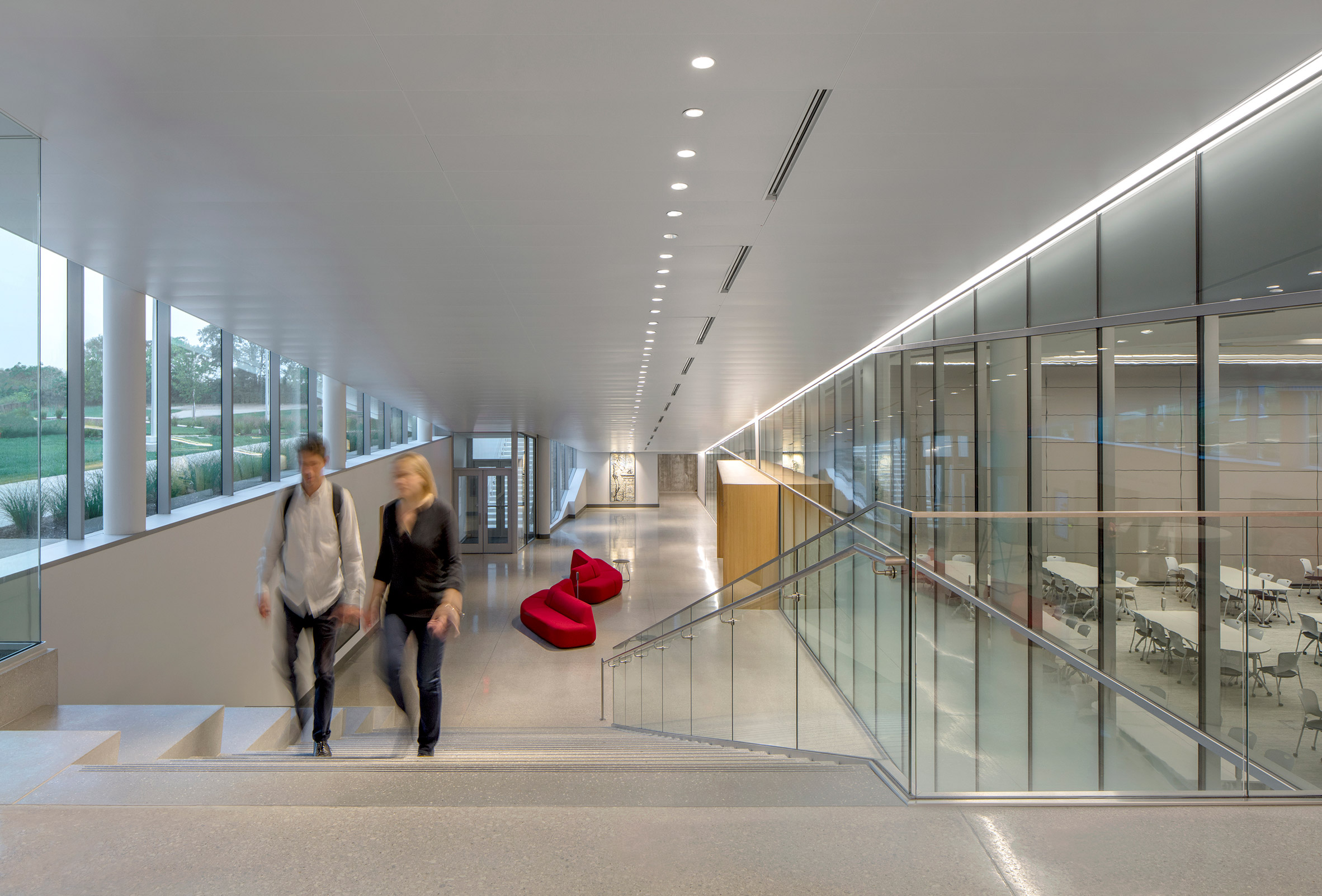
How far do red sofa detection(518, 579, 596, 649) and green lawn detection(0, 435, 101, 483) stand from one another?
995 cm

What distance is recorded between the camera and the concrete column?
7152 millimetres

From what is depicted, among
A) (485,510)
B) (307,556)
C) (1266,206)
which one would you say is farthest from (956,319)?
(485,510)

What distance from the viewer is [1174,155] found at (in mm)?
4129

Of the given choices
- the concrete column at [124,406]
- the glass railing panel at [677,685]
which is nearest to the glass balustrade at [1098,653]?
the glass railing panel at [677,685]

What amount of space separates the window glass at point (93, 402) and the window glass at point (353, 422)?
844cm

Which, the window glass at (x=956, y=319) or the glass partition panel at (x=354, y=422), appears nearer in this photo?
the window glass at (x=956, y=319)

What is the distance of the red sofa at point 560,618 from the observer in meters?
13.5

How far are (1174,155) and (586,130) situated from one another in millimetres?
3317

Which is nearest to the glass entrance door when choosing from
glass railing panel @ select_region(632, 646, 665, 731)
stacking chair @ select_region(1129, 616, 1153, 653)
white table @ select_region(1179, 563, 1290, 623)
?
glass railing panel @ select_region(632, 646, 665, 731)

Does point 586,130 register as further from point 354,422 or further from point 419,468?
point 354,422

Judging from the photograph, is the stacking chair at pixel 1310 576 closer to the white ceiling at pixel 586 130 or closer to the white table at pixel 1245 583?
the white table at pixel 1245 583

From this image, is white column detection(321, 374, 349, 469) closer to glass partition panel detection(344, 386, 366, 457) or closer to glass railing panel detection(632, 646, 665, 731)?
glass partition panel detection(344, 386, 366, 457)

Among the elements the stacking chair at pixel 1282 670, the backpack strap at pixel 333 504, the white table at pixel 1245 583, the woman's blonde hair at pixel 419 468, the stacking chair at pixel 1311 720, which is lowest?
the stacking chair at pixel 1311 720

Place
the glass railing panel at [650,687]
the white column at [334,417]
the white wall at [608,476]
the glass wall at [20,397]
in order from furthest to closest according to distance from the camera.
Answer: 1. the white wall at [608,476]
2. the white column at [334,417]
3. the glass railing panel at [650,687]
4. the glass wall at [20,397]
